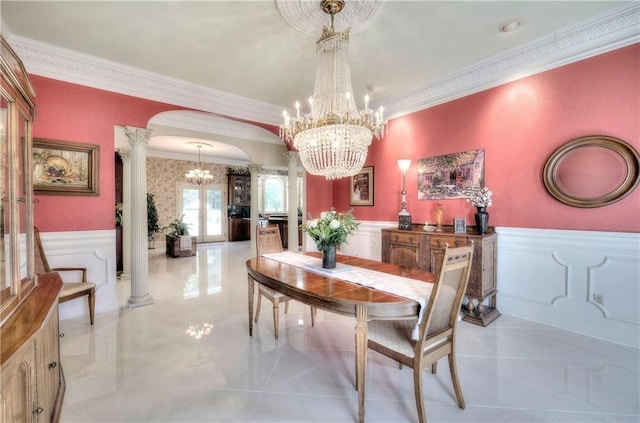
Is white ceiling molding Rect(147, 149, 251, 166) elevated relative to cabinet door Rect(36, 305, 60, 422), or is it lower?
elevated

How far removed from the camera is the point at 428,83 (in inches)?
149

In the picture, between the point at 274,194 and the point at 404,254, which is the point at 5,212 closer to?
the point at 404,254

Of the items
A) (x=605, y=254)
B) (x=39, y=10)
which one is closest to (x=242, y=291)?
(x=39, y=10)

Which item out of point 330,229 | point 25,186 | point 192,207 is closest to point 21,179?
point 25,186

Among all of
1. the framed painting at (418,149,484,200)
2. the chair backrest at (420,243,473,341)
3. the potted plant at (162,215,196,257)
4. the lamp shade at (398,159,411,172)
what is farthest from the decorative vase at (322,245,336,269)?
the potted plant at (162,215,196,257)

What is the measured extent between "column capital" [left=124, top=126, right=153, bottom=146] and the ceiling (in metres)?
0.74

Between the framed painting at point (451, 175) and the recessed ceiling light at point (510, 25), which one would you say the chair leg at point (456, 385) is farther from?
the recessed ceiling light at point (510, 25)

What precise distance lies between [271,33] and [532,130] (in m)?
2.91

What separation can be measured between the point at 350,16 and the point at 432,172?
227 centimetres

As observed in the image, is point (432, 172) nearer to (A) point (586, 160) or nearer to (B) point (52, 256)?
(A) point (586, 160)

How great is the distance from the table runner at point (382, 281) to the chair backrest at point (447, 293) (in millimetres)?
72

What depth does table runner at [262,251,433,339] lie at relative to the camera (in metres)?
1.72

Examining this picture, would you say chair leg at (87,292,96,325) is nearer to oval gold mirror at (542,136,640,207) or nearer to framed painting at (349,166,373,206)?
framed painting at (349,166,373,206)

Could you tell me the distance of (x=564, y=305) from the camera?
2.83m
